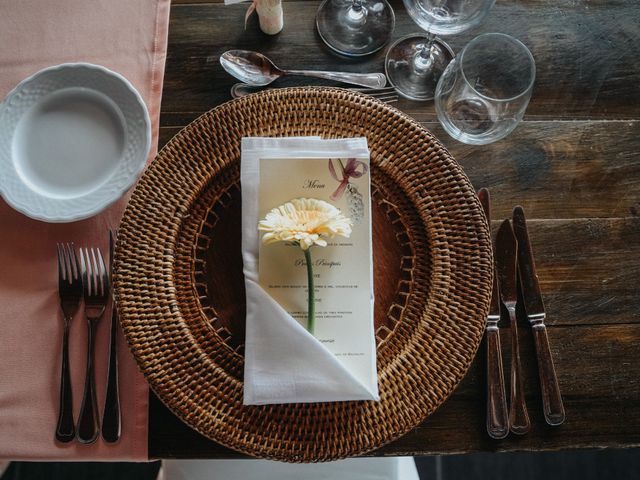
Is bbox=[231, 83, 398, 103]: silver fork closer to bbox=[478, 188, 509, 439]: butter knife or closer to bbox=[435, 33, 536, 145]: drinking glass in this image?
bbox=[435, 33, 536, 145]: drinking glass

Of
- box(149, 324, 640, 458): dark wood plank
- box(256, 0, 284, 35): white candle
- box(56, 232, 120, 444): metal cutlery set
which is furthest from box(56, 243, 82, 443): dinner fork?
box(256, 0, 284, 35): white candle

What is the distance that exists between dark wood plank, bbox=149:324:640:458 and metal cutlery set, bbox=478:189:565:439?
0.05ft

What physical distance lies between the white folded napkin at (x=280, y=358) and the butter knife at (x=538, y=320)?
0.23 metres

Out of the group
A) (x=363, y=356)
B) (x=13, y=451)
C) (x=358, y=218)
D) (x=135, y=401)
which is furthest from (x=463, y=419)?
(x=13, y=451)

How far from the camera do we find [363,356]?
568mm

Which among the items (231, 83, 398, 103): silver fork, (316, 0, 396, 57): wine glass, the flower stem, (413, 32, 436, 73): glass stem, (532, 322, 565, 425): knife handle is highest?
(316, 0, 396, 57): wine glass

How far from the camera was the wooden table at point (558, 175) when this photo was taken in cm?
66

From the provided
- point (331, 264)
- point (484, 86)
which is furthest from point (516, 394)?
point (484, 86)

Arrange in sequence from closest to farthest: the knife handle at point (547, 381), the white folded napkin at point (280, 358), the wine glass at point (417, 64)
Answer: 1. the white folded napkin at point (280, 358)
2. the knife handle at point (547, 381)
3. the wine glass at point (417, 64)

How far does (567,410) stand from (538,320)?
0.39 ft

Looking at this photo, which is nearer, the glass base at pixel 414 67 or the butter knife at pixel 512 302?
the butter knife at pixel 512 302

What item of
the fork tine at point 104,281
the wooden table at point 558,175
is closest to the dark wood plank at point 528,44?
the wooden table at point 558,175

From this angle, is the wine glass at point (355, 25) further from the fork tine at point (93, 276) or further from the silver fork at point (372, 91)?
the fork tine at point (93, 276)

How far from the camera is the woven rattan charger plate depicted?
1.85 feet
